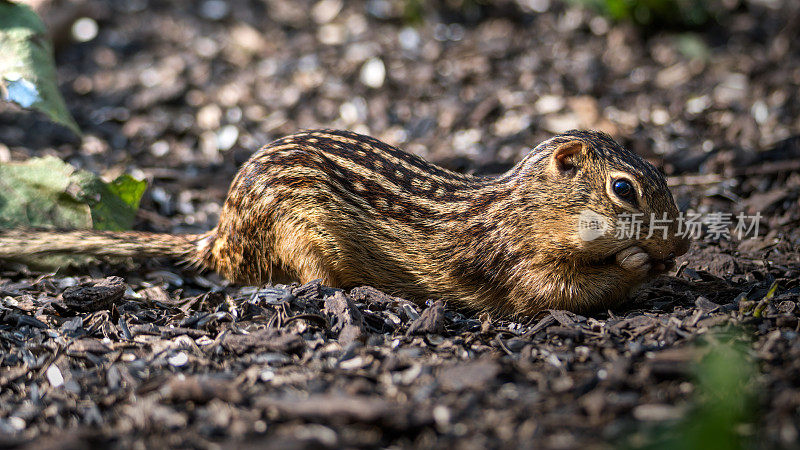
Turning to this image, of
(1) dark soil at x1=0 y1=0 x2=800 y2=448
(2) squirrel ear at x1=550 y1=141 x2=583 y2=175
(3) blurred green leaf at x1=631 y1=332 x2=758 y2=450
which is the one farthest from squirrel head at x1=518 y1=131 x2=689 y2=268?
(3) blurred green leaf at x1=631 y1=332 x2=758 y2=450

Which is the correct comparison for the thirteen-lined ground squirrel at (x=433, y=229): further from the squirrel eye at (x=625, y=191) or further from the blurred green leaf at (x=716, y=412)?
the blurred green leaf at (x=716, y=412)

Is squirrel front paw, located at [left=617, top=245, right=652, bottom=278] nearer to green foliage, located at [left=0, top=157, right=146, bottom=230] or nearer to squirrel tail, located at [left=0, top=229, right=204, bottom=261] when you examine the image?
squirrel tail, located at [left=0, top=229, right=204, bottom=261]

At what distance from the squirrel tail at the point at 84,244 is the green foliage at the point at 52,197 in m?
0.37

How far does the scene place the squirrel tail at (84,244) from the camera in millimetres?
4465

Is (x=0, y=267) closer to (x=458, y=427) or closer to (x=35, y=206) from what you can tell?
(x=35, y=206)

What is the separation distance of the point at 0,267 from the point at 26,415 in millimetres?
2128

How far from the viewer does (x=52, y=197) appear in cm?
498

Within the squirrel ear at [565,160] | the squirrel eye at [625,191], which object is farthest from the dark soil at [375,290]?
the squirrel ear at [565,160]

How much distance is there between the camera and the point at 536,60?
7.87 meters

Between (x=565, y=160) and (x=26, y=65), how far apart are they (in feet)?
12.4

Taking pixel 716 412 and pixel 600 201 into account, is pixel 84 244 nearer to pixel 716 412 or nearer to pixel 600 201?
pixel 600 201

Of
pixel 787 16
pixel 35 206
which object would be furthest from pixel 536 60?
pixel 35 206

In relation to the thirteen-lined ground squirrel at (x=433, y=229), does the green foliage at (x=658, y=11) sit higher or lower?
higher

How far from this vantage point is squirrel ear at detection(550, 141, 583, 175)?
13.4 ft
